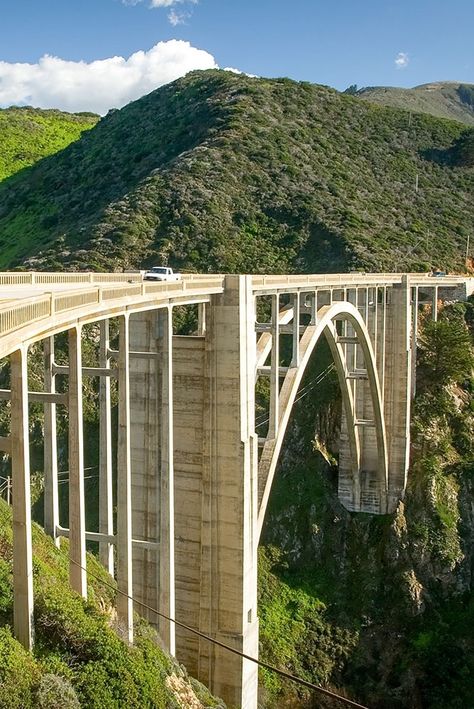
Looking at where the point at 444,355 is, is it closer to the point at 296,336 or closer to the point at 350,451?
the point at 350,451

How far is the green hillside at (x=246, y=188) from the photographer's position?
45.2m

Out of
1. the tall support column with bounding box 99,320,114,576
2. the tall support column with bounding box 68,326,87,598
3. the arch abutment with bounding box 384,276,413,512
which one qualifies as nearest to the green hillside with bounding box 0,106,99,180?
the arch abutment with bounding box 384,276,413,512

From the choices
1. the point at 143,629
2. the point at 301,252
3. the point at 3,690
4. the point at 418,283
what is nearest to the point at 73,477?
the point at 3,690

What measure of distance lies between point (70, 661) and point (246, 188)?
45.1 metres

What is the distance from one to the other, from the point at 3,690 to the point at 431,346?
31.4 metres

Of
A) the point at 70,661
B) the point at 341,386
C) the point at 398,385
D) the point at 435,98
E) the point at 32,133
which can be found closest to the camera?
the point at 70,661

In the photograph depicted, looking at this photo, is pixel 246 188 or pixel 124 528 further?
pixel 246 188

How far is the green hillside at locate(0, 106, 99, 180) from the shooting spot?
255 ft

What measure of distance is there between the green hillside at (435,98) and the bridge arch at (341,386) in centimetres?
10803

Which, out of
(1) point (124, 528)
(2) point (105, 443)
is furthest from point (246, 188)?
(1) point (124, 528)

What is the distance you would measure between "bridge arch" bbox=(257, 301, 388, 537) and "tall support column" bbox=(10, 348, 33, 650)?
1026cm

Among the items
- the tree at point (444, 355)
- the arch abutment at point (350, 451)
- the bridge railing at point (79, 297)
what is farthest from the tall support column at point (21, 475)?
the tree at point (444, 355)

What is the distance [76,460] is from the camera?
9.92 m

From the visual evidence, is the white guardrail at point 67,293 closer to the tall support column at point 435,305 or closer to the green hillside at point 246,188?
the tall support column at point 435,305
